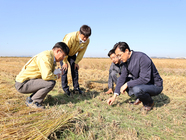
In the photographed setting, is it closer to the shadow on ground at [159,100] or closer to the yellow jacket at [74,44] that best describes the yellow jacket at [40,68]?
the yellow jacket at [74,44]

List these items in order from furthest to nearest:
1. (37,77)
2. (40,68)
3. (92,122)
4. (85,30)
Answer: (85,30) → (37,77) → (40,68) → (92,122)

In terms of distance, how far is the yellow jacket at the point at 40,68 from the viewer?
8.62ft

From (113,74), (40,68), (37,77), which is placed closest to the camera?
(40,68)

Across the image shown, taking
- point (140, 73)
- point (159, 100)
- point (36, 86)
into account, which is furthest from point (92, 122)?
point (159, 100)

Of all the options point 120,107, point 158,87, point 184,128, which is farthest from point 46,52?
point 184,128

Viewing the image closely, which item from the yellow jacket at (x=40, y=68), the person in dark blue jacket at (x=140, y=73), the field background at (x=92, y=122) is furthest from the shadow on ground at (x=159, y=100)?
the yellow jacket at (x=40, y=68)

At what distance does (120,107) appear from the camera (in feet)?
10.6

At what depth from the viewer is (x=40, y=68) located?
269cm

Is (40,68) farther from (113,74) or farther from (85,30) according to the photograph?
(113,74)

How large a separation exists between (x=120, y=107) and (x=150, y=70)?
1081 millimetres

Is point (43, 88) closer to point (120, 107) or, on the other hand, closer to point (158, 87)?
point (120, 107)

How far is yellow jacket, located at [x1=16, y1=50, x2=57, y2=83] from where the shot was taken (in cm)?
263

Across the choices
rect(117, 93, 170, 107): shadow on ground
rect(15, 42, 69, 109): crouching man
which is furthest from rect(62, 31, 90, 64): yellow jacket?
rect(117, 93, 170, 107): shadow on ground

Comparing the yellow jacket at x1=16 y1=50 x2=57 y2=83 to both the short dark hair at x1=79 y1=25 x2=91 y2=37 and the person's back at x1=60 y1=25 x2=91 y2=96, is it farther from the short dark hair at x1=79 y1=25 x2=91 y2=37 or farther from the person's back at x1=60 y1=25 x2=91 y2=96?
the short dark hair at x1=79 y1=25 x2=91 y2=37
